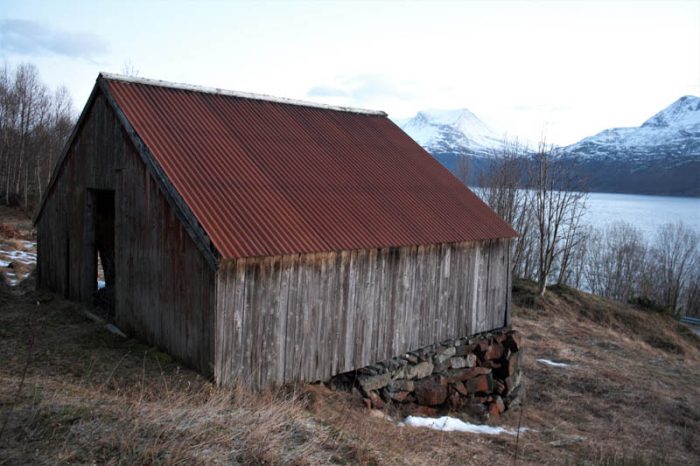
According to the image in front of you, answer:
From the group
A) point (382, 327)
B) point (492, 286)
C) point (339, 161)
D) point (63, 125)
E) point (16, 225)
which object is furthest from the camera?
point (63, 125)

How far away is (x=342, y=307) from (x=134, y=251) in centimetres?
393

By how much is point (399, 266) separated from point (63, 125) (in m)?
46.1

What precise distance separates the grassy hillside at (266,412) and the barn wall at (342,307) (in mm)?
603

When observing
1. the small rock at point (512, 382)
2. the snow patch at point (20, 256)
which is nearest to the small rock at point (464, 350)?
the small rock at point (512, 382)

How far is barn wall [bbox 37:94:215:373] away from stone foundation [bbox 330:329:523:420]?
2993mm

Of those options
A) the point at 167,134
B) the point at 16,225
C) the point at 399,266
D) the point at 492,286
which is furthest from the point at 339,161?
the point at 16,225

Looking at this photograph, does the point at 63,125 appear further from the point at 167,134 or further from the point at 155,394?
the point at 155,394

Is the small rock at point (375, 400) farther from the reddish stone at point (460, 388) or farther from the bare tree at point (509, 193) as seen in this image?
the bare tree at point (509, 193)

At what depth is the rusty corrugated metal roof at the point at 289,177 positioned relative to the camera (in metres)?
9.20

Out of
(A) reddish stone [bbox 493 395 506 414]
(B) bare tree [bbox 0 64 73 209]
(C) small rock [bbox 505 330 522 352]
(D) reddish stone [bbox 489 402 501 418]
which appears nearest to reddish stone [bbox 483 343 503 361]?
(C) small rock [bbox 505 330 522 352]

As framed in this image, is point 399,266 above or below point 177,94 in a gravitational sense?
below

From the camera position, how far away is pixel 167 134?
10.2m

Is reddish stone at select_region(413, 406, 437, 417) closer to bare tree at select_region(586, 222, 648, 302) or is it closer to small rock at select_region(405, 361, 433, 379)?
small rock at select_region(405, 361, 433, 379)

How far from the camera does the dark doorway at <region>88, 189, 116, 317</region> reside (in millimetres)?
11828
